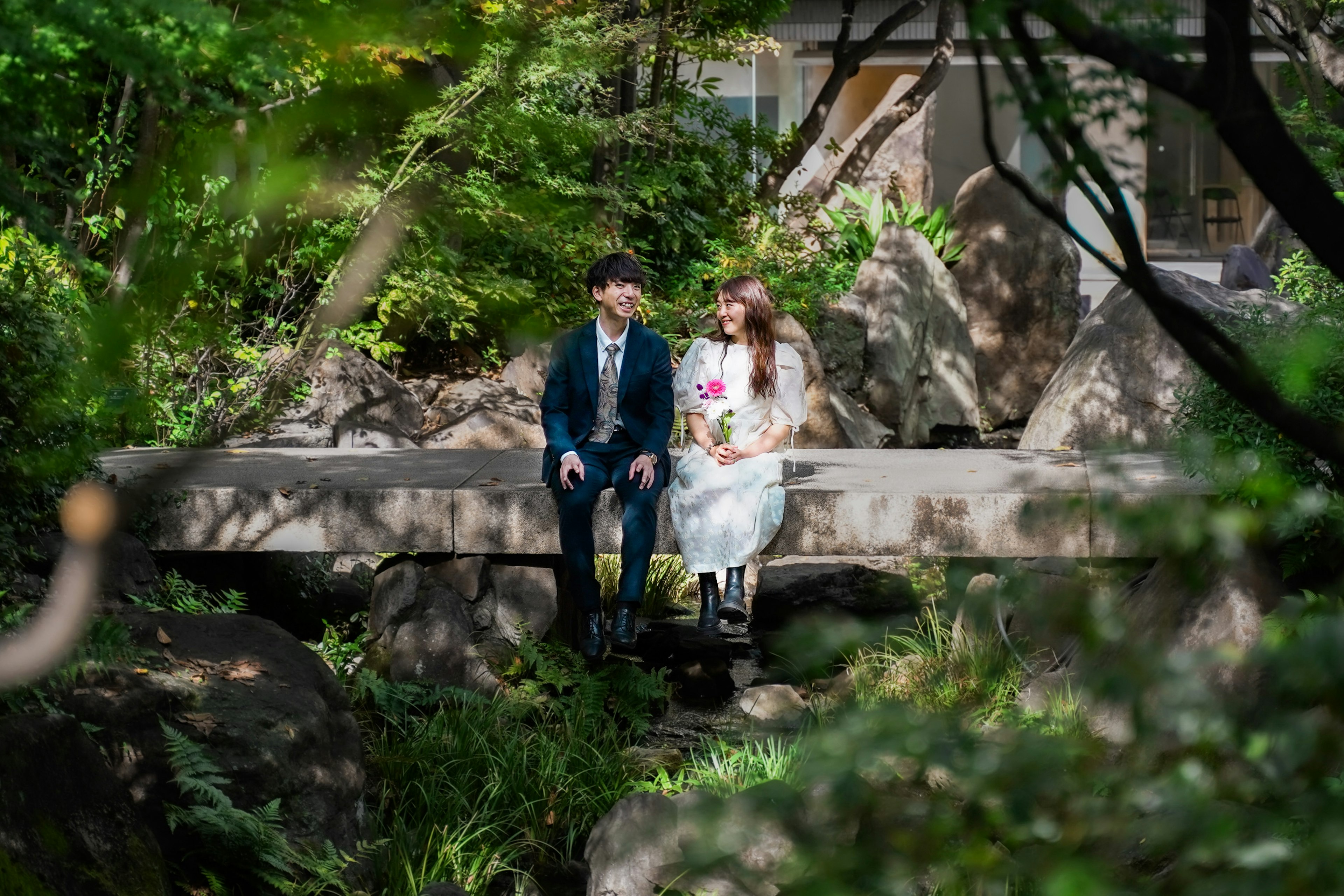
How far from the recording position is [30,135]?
136 cm

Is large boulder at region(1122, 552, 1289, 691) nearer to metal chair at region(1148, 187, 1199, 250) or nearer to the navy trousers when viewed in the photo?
the navy trousers

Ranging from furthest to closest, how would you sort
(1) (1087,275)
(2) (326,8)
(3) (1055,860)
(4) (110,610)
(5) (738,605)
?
(1) (1087,275) → (5) (738,605) → (4) (110,610) → (3) (1055,860) → (2) (326,8)

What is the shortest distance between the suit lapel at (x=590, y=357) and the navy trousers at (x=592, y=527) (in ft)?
1.08

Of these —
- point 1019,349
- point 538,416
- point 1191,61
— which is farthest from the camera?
point 1019,349

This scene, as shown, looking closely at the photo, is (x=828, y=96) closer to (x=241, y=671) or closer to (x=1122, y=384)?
(x=1122, y=384)

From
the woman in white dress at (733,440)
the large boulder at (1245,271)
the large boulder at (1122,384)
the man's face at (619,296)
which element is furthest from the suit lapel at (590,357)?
the large boulder at (1245,271)

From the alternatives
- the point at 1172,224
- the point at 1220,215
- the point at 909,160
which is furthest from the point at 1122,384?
the point at 1220,215

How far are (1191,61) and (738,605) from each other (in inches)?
180

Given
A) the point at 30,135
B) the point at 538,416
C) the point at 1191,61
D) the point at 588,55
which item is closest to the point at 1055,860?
the point at 1191,61

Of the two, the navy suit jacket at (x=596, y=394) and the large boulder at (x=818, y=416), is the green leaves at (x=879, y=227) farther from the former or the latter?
the navy suit jacket at (x=596, y=394)

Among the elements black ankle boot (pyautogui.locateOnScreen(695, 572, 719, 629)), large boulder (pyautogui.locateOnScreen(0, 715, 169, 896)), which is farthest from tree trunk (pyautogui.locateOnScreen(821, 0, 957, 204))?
large boulder (pyautogui.locateOnScreen(0, 715, 169, 896))

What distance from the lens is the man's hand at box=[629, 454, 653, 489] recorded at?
18.7ft

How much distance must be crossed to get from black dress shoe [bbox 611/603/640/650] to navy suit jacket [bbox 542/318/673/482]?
65 centimetres

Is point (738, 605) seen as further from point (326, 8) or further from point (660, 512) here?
point (326, 8)
